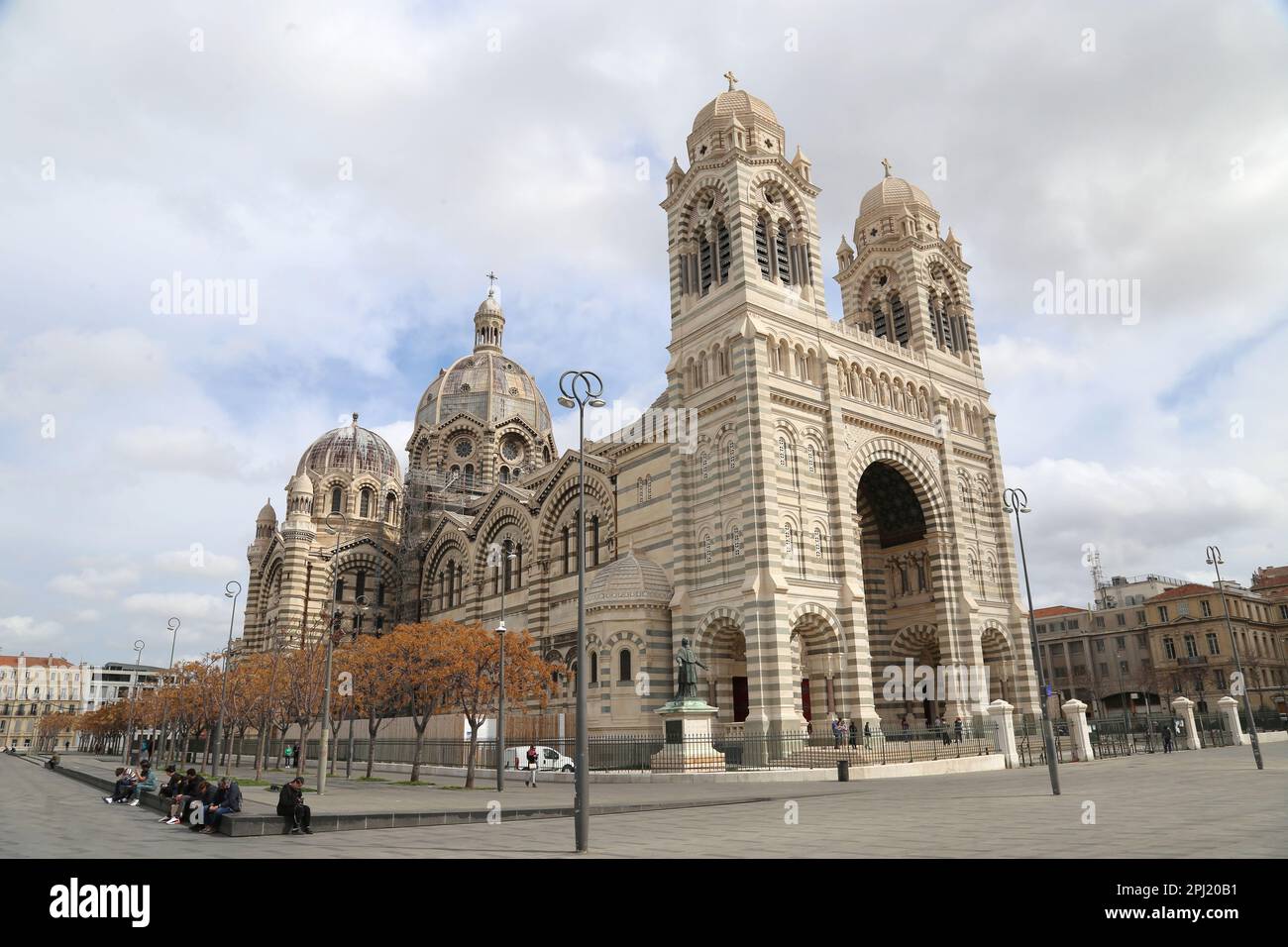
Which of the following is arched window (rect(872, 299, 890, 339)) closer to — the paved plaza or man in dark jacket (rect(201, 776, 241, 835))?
the paved plaza

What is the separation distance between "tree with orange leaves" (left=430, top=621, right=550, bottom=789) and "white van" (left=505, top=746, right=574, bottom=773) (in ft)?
8.83

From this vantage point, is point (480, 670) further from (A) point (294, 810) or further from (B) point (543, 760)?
(A) point (294, 810)

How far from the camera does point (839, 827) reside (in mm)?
13203

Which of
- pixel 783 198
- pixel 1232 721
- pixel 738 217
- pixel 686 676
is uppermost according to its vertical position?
pixel 783 198

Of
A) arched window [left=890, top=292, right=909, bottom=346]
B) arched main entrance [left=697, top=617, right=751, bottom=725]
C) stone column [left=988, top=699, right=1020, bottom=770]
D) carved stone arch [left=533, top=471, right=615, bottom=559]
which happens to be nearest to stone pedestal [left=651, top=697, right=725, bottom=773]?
arched main entrance [left=697, top=617, right=751, bottom=725]

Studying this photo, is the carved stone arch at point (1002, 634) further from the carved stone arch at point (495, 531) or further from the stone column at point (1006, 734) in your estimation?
the carved stone arch at point (495, 531)

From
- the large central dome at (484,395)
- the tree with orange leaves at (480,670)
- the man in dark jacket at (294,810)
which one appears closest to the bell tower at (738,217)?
the tree with orange leaves at (480,670)

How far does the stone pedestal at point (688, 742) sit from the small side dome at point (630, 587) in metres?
7.29

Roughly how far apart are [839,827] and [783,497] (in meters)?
19.4

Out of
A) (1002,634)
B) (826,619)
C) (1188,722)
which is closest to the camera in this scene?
(826,619)

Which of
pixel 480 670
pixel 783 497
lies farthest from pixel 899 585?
pixel 480 670
